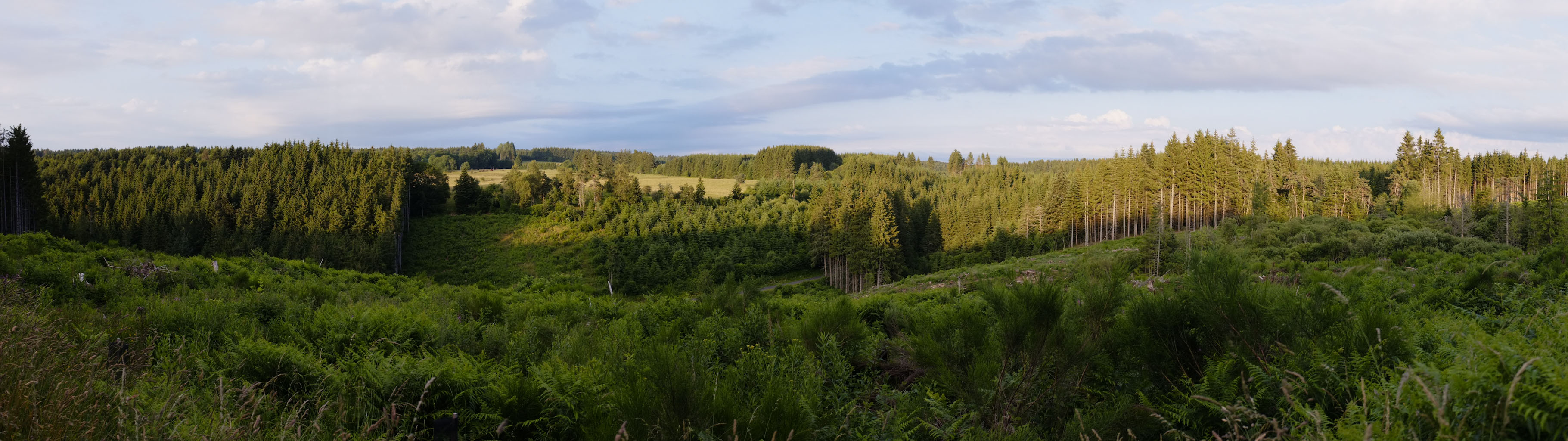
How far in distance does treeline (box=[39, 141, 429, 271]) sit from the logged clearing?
1282 centimetres

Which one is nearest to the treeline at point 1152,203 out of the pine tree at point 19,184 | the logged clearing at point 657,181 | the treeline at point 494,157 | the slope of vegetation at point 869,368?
the logged clearing at point 657,181

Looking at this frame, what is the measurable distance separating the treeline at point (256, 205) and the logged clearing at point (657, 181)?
505 inches

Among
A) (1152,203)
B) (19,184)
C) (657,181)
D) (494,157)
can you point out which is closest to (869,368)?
(19,184)

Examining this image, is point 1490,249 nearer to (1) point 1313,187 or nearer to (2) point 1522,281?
(2) point 1522,281

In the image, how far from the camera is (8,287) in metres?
7.51

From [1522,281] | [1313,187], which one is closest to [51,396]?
[1522,281]

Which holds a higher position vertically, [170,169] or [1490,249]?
[170,169]

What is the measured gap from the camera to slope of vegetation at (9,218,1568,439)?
9.41ft

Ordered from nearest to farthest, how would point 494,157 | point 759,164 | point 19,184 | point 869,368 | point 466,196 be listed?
point 869,368 < point 19,184 < point 466,196 < point 759,164 < point 494,157

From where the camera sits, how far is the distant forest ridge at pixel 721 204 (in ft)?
199

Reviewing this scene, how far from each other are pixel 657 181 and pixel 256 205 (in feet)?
185

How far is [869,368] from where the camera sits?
20.7 ft

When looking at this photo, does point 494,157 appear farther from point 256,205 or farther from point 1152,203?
point 1152,203

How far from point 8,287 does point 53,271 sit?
2446mm
